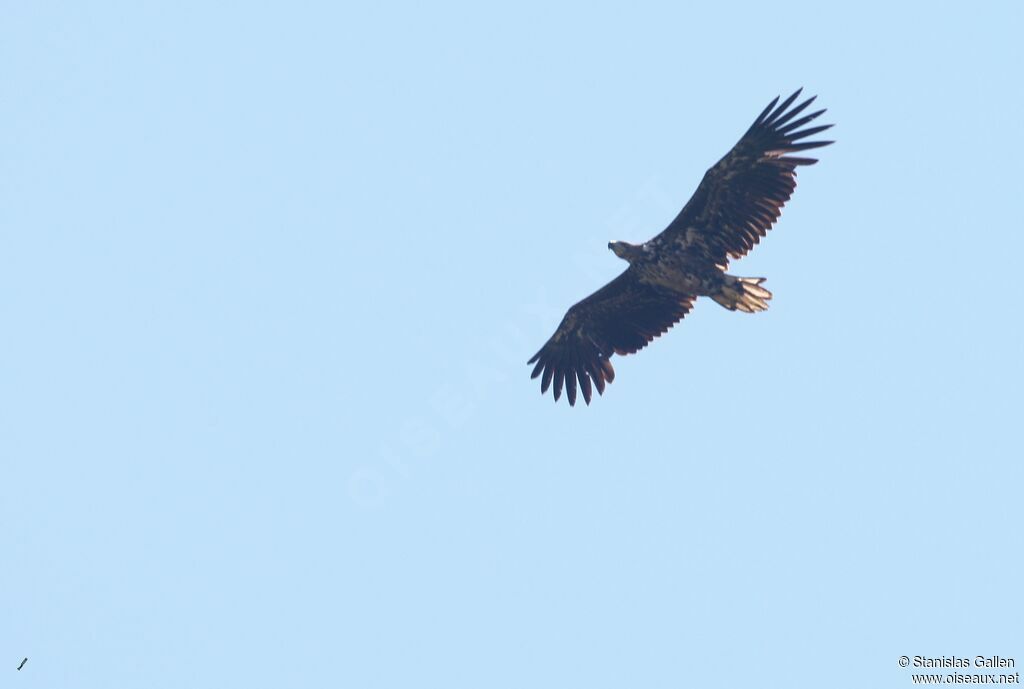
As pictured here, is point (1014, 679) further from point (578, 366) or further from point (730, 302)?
point (578, 366)

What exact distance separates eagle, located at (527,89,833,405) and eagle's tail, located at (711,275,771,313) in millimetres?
21

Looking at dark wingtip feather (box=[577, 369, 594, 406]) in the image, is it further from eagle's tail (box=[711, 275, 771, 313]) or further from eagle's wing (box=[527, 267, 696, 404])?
eagle's tail (box=[711, 275, 771, 313])

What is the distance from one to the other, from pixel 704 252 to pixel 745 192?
1.58 metres

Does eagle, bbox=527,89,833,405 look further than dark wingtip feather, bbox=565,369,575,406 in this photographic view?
No

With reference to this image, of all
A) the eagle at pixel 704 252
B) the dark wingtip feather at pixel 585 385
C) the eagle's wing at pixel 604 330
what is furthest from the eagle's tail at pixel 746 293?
the dark wingtip feather at pixel 585 385

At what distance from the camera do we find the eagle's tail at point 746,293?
2850 cm

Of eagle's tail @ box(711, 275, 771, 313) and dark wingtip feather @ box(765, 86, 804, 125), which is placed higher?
dark wingtip feather @ box(765, 86, 804, 125)

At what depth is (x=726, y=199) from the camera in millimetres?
28328

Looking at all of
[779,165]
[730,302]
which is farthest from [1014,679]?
[779,165]

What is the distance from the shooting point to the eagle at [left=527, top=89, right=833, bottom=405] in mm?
27750

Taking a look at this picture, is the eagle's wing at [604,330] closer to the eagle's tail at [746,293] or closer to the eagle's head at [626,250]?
the eagle's head at [626,250]

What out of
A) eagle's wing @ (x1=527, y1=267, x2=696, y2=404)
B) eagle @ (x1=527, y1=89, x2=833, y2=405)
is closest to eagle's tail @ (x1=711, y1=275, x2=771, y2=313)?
eagle @ (x1=527, y1=89, x2=833, y2=405)

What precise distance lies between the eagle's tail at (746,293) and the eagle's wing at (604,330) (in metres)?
1.88

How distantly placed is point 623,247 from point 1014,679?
37.9ft
